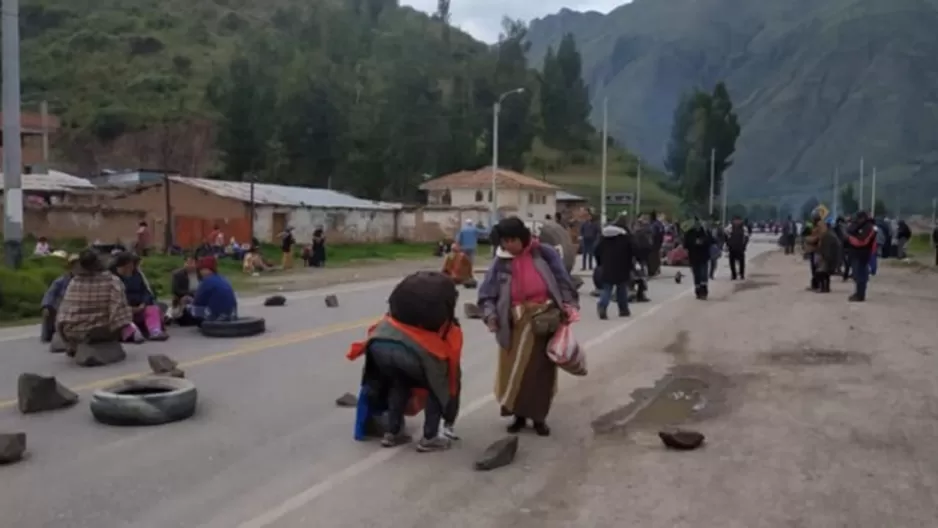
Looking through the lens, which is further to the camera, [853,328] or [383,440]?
[853,328]

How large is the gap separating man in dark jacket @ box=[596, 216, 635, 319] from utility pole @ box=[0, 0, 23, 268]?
39.1 feet

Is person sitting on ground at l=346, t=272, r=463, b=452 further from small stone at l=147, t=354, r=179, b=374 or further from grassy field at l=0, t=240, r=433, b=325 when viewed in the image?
grassy field at l=0, t=240, r=433, b=325

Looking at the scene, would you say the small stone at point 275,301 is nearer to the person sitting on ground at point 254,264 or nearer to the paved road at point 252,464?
the paved road at point 252,464

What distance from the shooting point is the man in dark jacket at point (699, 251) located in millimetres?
21406

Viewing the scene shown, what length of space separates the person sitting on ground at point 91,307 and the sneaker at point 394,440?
5628 millimetres

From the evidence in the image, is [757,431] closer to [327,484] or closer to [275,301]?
[327,484]

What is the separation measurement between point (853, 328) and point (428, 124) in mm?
79523

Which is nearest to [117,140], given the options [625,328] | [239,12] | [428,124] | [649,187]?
[428,124]

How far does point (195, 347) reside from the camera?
1385 centimetres

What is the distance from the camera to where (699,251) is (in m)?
21.6

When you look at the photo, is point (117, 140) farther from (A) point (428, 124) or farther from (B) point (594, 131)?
(B) point (594, 131)

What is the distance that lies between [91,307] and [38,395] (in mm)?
3047

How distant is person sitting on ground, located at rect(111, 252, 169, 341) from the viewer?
14188 millimetres

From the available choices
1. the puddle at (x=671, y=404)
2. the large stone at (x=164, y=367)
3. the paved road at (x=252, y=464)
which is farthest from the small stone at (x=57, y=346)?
the puddle at (x=671, y=404)
